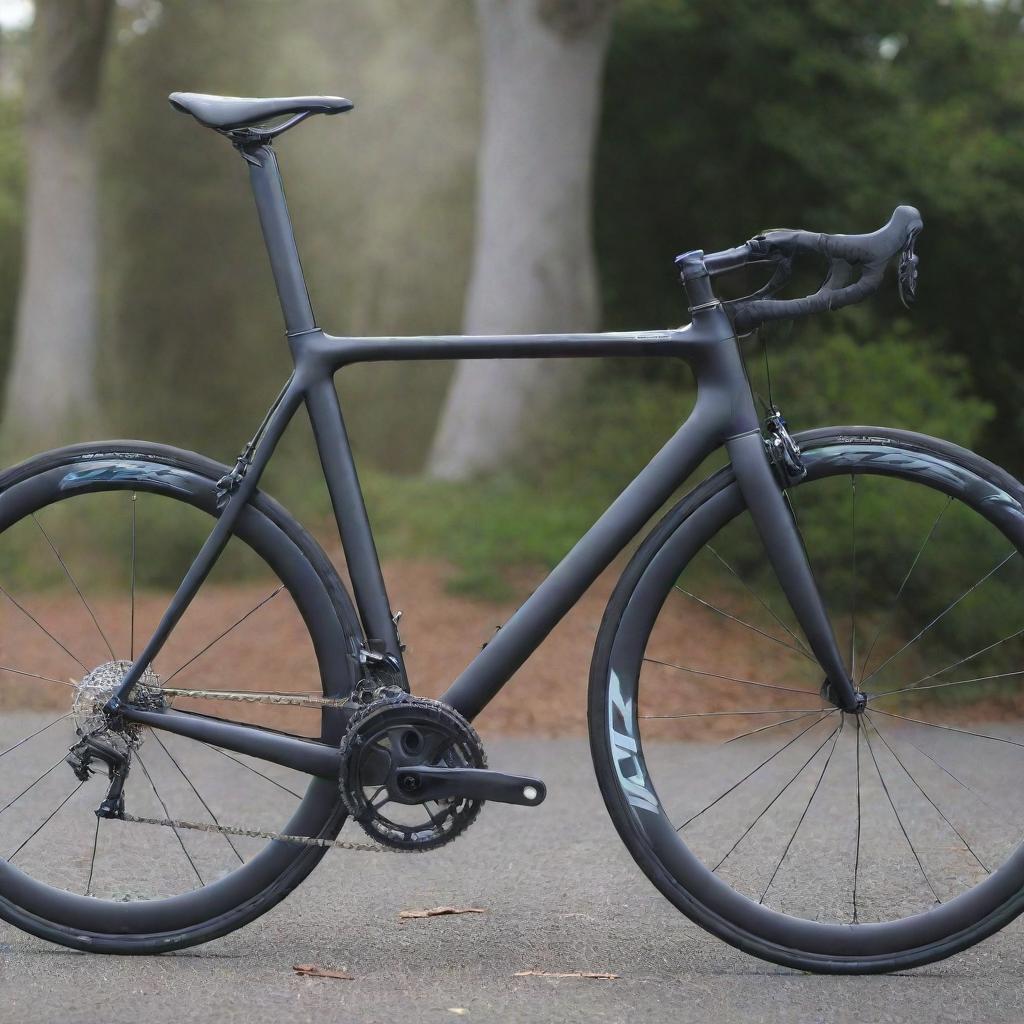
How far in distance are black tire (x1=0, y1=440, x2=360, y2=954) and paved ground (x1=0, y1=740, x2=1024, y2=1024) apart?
8 centimetres

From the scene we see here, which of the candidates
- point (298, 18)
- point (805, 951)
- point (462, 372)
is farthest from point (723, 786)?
point (298, 18)

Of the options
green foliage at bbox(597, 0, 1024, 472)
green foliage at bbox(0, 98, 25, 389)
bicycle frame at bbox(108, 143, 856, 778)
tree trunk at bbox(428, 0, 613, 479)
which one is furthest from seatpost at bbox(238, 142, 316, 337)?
green foliage at bbox(0, 98, 25, 389)

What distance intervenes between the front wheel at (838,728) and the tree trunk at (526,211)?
8.73ft

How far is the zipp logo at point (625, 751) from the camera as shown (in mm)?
3004

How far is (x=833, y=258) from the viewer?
303cm

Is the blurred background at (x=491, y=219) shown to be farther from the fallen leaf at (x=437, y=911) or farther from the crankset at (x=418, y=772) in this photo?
the crankset at (x=418, y=772)

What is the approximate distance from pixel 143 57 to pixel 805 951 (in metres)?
14.0

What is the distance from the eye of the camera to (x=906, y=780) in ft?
16.1

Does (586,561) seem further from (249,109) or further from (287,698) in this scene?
(249,109)

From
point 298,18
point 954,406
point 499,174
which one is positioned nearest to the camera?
point 954,406

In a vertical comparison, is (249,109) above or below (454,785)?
above

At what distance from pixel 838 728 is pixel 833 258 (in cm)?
98

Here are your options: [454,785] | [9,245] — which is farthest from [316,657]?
[9,245]

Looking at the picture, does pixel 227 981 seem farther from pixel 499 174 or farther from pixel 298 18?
pixel 298 18
